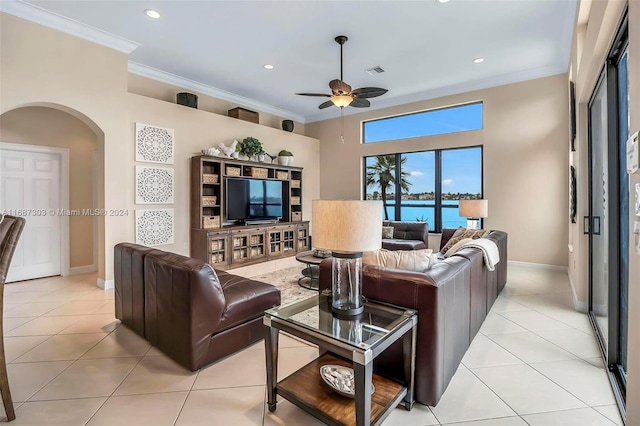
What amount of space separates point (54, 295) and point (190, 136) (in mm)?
2930

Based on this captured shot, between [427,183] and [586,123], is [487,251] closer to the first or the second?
[586,123]

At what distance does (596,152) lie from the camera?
3.04 m

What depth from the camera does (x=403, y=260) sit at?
2.14 m

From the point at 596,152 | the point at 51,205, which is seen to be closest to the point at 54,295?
the point at 51,205

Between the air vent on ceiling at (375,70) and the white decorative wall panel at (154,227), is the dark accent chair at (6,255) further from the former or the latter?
the air vent on ceiling at (375,70)

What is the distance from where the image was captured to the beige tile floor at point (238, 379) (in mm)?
1731

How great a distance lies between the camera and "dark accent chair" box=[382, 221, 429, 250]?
568 cm

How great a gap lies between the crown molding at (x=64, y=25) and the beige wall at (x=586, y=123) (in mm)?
4951

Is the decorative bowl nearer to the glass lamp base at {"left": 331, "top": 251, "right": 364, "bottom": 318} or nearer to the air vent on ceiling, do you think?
the glass lamp base at {"left": 331, "top": 251, "right": 364, "bottom": 318}

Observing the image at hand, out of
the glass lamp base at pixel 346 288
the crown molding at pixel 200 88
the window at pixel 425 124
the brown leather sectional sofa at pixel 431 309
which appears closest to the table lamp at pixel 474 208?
the window at pixel 425 124

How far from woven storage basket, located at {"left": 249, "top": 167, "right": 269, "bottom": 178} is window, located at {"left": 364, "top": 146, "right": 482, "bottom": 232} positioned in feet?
7.98

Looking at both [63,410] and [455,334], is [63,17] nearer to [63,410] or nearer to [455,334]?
[63,410]

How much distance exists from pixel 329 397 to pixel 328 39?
13.3ft

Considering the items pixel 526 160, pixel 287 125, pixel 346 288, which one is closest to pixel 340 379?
pixel 346 288
